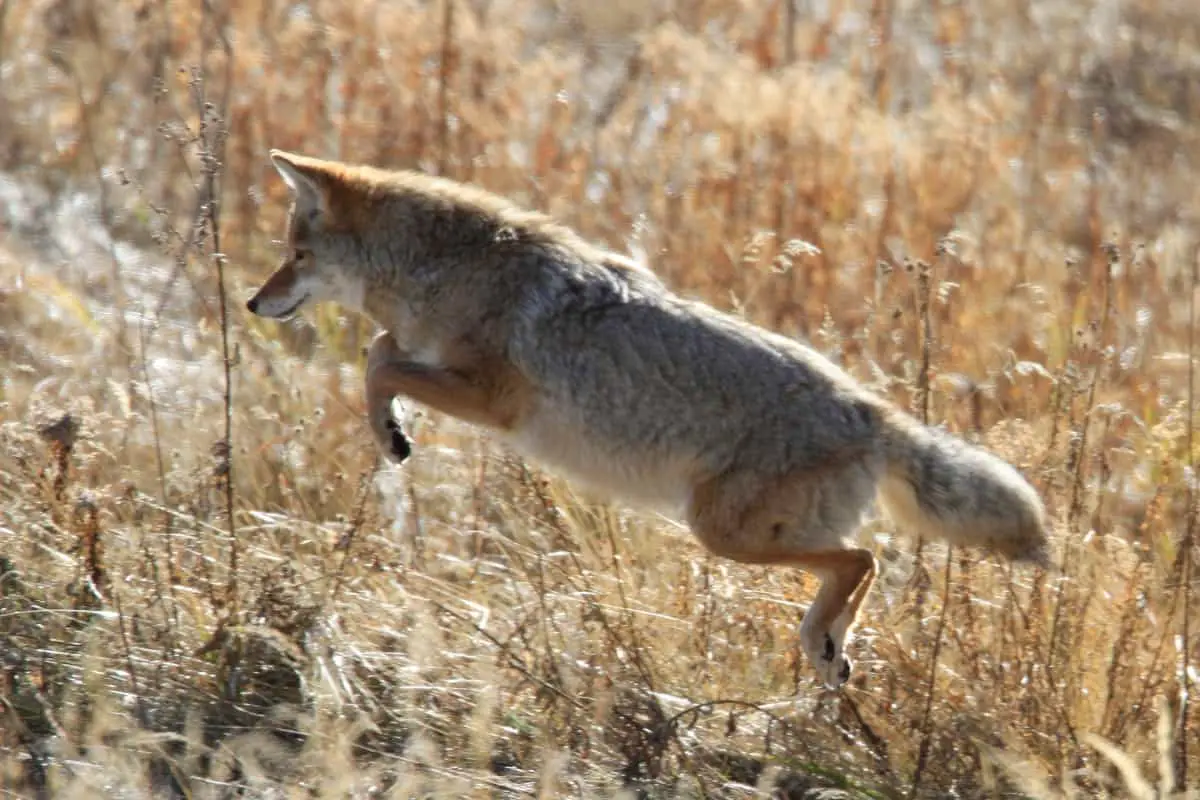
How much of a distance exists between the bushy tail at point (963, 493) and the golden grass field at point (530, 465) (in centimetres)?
13

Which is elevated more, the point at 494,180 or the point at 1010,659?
the point at 494,180

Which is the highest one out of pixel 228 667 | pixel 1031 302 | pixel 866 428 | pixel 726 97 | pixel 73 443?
pixel 726 97

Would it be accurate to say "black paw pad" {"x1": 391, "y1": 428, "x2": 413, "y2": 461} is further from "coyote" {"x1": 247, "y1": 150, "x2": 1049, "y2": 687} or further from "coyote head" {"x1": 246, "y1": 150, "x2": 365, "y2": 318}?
"coyote head" {"x1": 246, "y1": 150, "x2": 365, "y2": 318}

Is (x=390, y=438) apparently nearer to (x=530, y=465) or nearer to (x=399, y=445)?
(x=399, y=445)

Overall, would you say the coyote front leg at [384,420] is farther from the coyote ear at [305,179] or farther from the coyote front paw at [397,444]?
the coyote ear at [305,179]

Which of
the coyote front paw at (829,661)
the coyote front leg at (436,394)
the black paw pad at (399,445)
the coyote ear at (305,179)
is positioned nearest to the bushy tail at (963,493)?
the coyote front paw at (829,661)

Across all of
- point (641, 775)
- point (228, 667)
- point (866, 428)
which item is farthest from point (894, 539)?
point (228, 667)

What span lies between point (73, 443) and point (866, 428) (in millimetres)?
2459

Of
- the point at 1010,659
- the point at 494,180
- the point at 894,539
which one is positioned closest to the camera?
the point at 1010,659

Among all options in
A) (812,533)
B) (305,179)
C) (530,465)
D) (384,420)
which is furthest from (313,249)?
(812,533)

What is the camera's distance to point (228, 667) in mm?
5176

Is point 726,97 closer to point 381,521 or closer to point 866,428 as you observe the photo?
point 381,521

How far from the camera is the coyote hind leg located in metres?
5.07

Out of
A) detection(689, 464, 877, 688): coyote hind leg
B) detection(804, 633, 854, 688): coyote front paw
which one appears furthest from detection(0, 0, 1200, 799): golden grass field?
detection(689, 464, 877, 688): coyote hind leg
